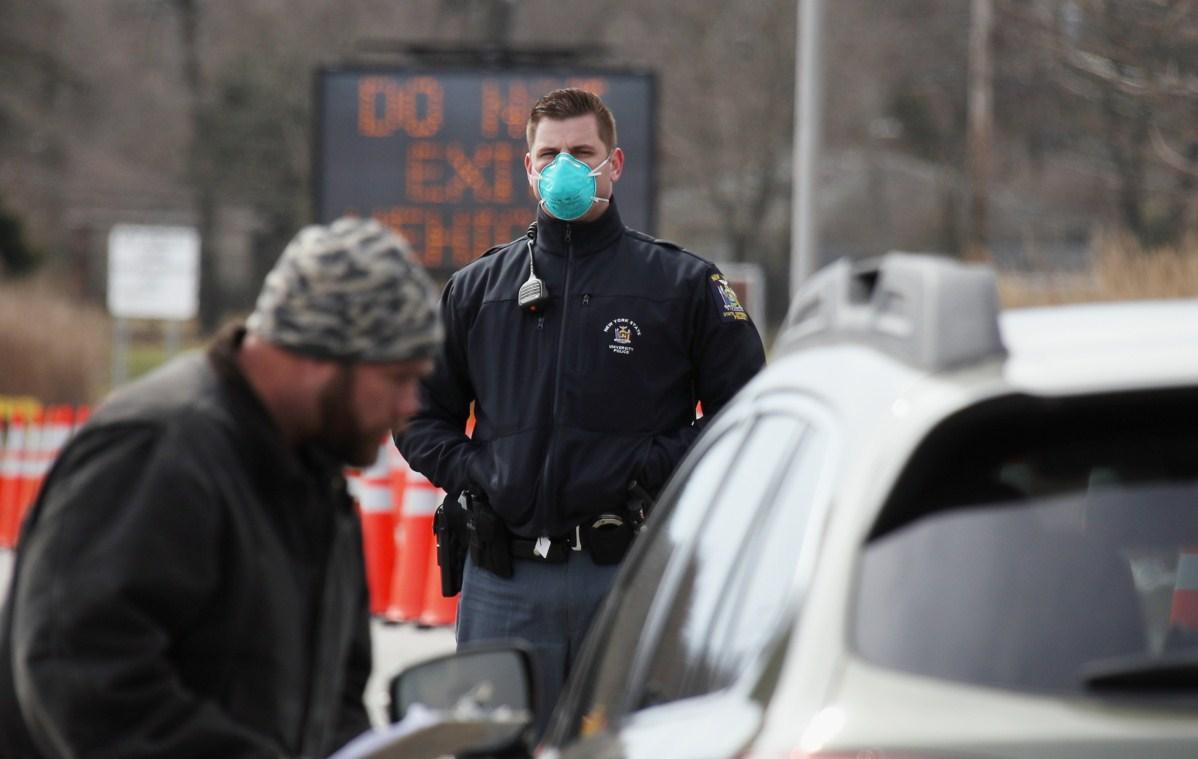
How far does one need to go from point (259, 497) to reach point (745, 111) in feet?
183

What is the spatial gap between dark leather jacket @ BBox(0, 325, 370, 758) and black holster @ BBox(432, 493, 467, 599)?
7.65ft

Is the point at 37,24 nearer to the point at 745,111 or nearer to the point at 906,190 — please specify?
the point at 745,111

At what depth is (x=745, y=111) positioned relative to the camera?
190ft

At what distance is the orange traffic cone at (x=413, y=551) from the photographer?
12586 mm

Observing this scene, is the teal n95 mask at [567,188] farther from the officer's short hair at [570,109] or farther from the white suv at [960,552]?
the white suv at [960,552]

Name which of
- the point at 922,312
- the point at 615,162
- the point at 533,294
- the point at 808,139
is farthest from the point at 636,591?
the point at 808,139

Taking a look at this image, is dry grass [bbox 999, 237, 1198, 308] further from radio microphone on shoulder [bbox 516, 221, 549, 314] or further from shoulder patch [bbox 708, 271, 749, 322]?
radio microphone on shoulder [bbox 516, 221, 549, 314]

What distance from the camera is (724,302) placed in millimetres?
5238

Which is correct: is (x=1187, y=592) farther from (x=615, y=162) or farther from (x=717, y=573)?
(x=615, y=162)

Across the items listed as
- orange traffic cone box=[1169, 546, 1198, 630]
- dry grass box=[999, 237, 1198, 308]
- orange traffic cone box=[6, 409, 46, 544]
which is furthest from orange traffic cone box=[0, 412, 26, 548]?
orange traffic cone box=[1169, 546, 1198, 630]

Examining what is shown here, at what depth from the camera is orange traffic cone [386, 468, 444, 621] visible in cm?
1259

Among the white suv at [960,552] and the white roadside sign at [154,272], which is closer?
the white suv at [960,552]

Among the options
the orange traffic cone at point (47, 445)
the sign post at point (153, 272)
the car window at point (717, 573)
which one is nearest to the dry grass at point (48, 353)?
the sign post at point (153, 272)

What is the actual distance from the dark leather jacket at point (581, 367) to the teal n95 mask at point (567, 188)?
6cm
